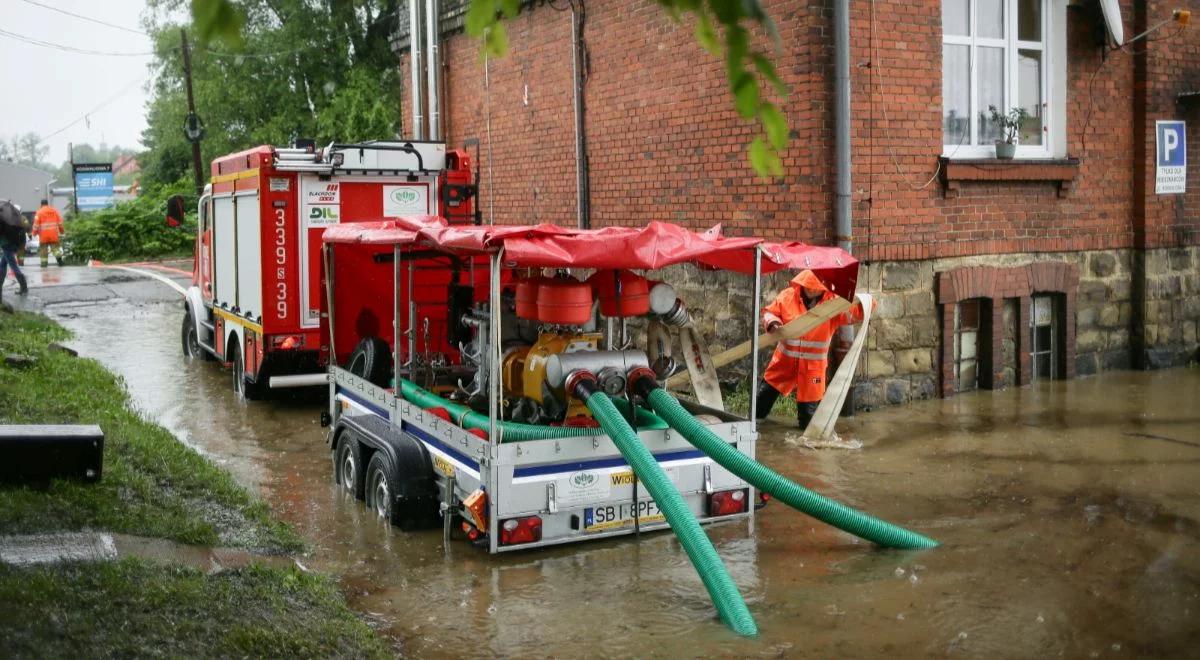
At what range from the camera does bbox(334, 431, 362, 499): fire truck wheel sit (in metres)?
8.73

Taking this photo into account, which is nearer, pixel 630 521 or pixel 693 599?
pixel 693 599

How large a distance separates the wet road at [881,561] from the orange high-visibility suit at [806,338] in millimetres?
563

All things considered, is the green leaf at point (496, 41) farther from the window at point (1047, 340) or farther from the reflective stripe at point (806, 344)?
the window at point (1047, 340)

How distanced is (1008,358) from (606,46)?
5.79 meters

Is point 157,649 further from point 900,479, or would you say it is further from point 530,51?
point 530,51

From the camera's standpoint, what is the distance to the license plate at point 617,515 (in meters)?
7.43

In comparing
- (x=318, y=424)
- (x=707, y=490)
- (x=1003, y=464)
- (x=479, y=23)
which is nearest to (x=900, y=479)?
(x=1003, y=464)

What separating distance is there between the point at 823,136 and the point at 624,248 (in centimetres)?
524

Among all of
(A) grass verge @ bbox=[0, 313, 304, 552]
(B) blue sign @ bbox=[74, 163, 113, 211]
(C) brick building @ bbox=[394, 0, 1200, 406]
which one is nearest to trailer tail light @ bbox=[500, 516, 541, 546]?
(A) grass verge @ bbox=[0, 313, 304, 552]

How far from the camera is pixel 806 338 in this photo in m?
10.7

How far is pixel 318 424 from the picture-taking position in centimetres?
1199

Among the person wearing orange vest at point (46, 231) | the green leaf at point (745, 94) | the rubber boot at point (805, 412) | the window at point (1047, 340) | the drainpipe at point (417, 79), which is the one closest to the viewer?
the green leaf at point (745, 94)

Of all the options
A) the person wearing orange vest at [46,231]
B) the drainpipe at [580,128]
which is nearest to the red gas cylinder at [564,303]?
the drainpipe at [580,128]

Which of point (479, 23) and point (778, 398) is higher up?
point (479, 23)
